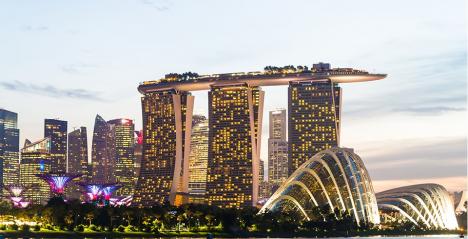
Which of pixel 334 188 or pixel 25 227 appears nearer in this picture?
pixel 334 188

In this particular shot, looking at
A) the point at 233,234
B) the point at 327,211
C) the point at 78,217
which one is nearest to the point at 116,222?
the point at 78,217

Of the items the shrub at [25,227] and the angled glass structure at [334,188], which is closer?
the angled glass structure at [334,188]

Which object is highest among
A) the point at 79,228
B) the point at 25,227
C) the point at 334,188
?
the point at 334,188

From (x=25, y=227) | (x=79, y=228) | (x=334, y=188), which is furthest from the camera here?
(x=25, y=227)

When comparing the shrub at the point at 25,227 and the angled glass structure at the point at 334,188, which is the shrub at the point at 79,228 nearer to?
the shrub at the point at 25,227

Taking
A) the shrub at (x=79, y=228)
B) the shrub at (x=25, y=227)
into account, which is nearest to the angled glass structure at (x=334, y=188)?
the shrub at (x=79, y=228)

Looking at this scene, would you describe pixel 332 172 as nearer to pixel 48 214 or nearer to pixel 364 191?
pixel 364 191


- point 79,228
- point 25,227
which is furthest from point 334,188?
point 25,227

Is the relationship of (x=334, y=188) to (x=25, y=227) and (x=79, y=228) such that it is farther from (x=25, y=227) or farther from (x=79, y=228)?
(x=25, y=227)

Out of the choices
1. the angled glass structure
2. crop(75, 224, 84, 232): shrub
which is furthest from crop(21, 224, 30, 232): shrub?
the angled glass structure
